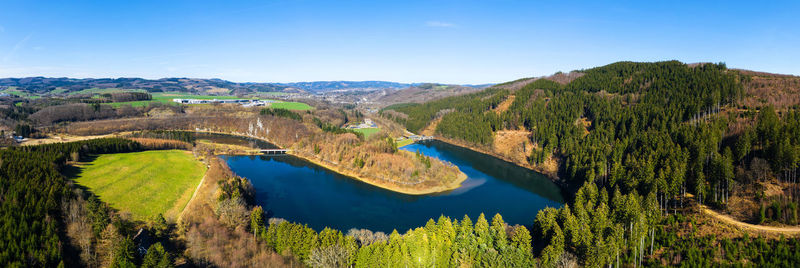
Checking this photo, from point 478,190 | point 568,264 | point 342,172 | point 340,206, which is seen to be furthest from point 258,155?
point 568,264

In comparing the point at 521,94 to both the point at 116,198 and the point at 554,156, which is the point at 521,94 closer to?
the point at 554,156

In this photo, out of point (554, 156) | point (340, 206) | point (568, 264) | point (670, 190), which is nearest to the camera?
point (568, 264)

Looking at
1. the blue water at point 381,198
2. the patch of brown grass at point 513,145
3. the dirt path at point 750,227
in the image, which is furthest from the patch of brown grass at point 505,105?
the dirt path at point 750,227

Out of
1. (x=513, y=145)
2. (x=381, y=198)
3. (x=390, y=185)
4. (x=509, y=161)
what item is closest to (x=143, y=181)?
(x=381, y=198)

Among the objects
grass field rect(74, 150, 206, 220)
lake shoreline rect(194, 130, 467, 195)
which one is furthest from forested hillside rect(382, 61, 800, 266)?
grass field rect(74, 150, 206, 220)

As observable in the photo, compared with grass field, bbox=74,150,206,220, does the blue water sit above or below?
below

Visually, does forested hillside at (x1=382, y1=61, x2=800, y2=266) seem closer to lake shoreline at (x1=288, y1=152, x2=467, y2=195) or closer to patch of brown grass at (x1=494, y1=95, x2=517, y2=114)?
patch of brown grass at (x1=494, y1=95, x2=517, y2=114)
